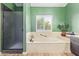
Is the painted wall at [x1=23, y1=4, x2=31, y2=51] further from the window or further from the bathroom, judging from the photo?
the window

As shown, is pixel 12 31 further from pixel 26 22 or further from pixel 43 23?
pixel 43 23

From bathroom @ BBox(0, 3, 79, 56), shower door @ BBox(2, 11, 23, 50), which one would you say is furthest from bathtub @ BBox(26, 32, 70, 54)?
shower door @ BBox(2, 11, 23, 50)

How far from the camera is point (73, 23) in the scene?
12.6ft

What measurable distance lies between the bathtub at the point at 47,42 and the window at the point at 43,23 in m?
0.17

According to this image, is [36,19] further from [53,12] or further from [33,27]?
[53,12]

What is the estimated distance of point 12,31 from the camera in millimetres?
4348

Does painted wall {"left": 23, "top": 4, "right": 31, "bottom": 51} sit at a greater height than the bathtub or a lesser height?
greater

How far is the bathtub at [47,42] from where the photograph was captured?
3.96 meters

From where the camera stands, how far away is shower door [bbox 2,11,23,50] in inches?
168

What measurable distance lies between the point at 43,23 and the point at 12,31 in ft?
3.65

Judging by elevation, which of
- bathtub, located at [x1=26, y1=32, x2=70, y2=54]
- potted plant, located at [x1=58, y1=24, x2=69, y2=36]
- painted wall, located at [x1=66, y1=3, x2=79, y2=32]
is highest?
painted wall, located at [x1=66, y1=3, x2=79, y2=32]

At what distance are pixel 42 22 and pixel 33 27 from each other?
0.30 metres

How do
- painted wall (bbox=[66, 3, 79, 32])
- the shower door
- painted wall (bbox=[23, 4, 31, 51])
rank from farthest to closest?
the shower door
painted wall (bbox=[23, 4, 31, 51])
painted wall (bbox=[66, 3, 79, 32])

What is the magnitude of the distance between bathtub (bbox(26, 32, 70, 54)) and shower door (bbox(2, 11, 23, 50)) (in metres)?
0.37
